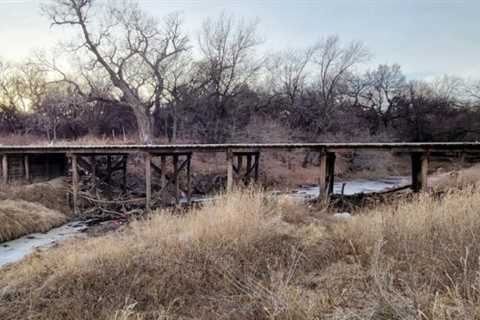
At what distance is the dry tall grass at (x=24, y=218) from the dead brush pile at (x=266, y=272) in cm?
561

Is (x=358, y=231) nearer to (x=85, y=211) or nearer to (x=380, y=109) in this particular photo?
(x=85, y=211)

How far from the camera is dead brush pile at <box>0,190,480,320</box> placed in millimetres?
3080

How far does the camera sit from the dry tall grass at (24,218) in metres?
9.62

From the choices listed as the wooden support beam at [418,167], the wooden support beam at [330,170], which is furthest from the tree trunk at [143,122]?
the wooden support beam at [418,167]

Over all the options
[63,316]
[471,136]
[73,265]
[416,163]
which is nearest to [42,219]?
[73,265]

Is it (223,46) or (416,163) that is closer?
(416,163)

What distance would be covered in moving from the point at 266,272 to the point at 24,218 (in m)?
9.20

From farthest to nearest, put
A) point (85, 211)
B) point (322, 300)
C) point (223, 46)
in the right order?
point (223, 46), point (85, 211), point (322, 300)

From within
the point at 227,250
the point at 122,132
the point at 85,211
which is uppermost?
the point at 122,132

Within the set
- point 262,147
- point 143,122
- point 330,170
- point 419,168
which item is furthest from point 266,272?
point 143,122

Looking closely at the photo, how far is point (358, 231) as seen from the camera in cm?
520

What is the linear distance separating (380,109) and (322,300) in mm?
35809

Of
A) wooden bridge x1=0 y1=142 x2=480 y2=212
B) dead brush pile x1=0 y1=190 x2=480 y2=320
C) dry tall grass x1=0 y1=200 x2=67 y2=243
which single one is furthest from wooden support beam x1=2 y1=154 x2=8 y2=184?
dead brush pile x1=0 y1=190 x2=480 y2=320

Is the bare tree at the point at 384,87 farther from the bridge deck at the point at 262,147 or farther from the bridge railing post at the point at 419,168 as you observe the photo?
the bridge deck at the point at 262,147
